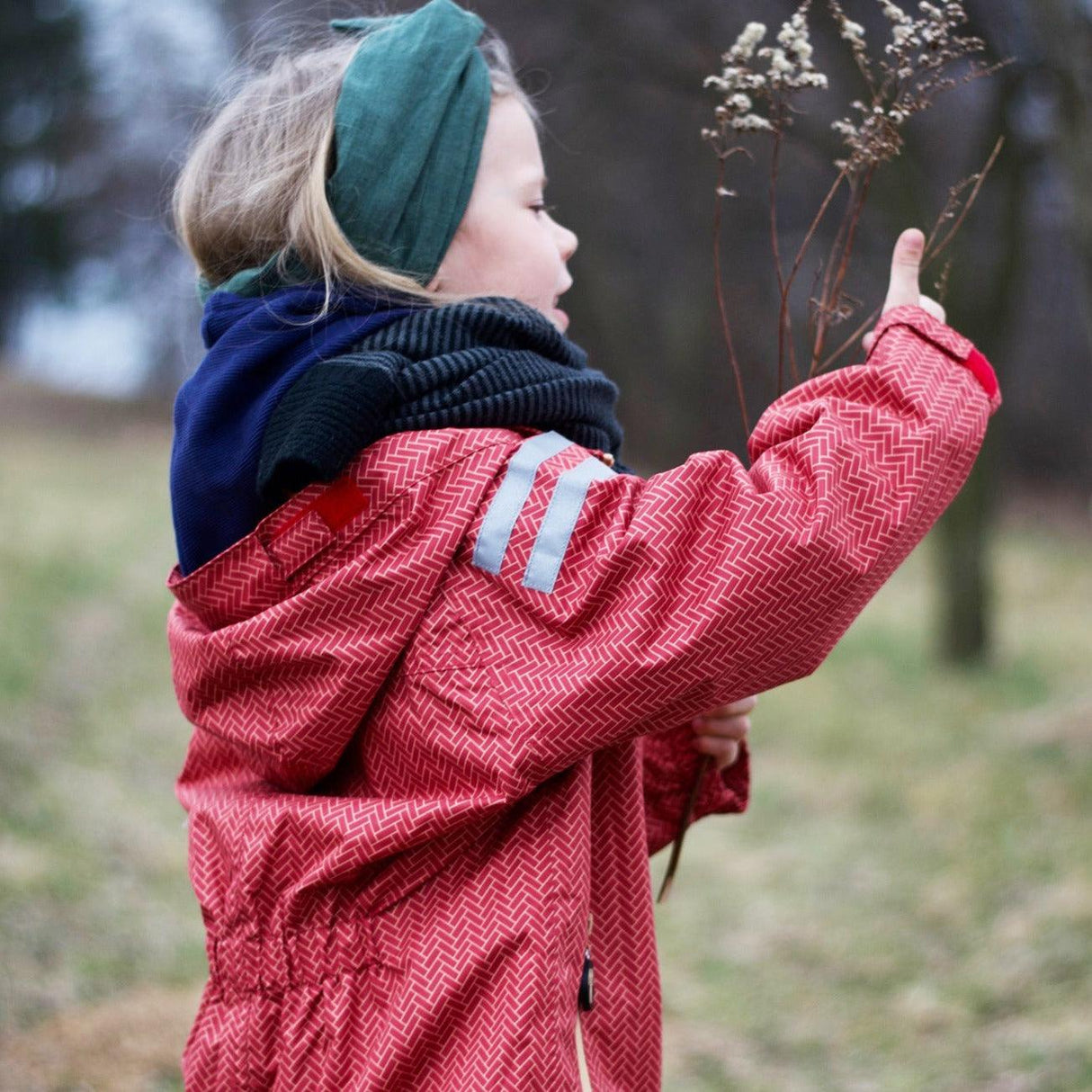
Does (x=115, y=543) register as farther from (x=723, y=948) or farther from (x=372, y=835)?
(x=372, y=835)

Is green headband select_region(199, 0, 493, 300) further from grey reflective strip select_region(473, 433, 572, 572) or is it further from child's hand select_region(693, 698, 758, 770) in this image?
child's hand select_region(693, 698, 758, 770)

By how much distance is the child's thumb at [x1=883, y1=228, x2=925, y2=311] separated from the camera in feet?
5.21

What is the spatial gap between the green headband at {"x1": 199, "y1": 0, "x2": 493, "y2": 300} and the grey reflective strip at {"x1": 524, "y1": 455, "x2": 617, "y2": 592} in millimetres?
369

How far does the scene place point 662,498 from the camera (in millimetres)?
1412

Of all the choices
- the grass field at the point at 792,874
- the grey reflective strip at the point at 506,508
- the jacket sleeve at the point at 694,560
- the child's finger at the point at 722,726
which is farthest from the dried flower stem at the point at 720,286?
the grass field at the point at 792,874

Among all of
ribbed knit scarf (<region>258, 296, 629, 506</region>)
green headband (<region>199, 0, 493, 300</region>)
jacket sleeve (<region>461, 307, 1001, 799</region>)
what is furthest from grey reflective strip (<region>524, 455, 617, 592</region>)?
green headband (<region>199, 0, 493, 300</region>)

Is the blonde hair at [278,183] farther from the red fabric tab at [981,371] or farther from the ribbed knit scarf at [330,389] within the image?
the red fabric tab at [981,371]

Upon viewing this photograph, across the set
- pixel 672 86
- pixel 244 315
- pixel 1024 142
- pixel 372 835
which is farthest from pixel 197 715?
pixel 1024 142

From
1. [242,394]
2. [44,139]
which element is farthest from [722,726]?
[44,139]

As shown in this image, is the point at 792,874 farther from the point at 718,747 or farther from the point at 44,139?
the point at 44,139

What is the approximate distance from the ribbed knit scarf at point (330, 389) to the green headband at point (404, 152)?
0.10 meters

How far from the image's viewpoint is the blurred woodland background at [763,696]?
145 inches

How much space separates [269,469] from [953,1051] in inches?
113

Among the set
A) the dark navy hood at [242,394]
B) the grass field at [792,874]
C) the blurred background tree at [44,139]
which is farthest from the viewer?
the blurred background tree at [44,139]
